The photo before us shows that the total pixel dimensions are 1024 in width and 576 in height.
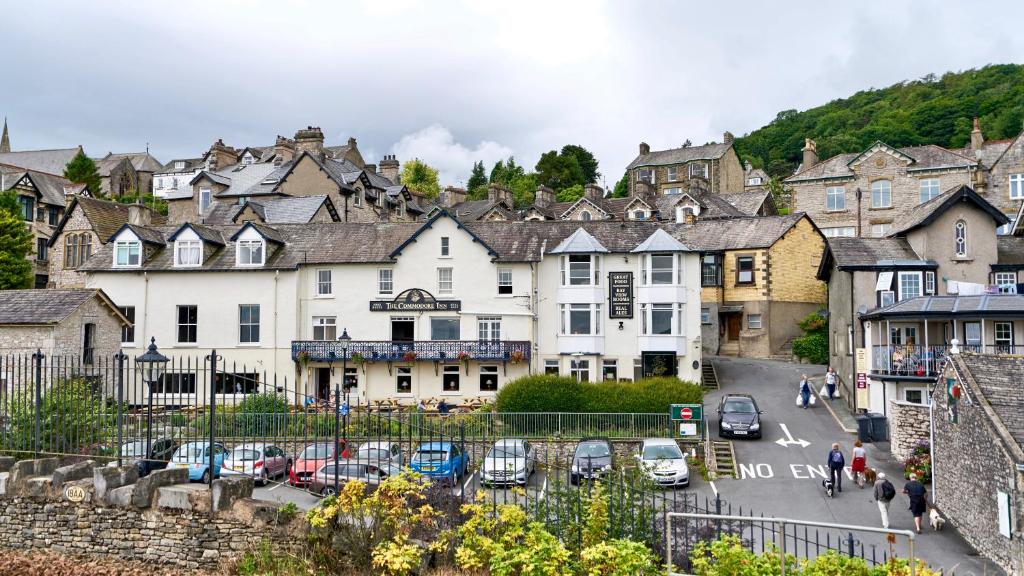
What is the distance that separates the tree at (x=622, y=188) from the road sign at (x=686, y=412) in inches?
2691

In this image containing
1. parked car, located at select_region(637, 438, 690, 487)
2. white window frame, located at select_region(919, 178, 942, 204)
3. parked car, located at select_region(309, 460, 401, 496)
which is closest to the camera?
parked car, located at select_region(309, 460, 401, 496)

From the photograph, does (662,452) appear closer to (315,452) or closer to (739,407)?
(739,407)

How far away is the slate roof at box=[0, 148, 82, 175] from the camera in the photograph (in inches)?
3676

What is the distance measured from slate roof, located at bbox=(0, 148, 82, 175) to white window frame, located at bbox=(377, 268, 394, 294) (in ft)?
226

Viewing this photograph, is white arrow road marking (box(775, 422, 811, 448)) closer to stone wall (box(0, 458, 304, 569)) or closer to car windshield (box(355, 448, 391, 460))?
car windshield (box(355, 448, 391, 460))

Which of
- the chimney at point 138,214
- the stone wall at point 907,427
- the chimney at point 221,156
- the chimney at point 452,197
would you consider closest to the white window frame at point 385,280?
the chimney at point 138,214

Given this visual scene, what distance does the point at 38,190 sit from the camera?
2404 inches

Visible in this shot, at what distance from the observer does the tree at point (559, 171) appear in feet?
331

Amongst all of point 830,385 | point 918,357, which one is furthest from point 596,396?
point 830,385

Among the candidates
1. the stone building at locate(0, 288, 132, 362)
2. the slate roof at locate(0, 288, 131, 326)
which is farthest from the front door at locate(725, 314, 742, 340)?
the slate roof at locate(0, 288, 131, 326)

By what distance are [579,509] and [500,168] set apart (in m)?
102

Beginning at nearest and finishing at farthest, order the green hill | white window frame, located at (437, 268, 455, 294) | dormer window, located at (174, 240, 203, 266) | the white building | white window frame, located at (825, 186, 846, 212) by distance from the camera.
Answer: the white building < white window frame, located at (437, 268, 455, 294) < dormer window, located at (174, 240, 203, 266) < white window frame, located at (825, 186, 846, 212) < the green hill

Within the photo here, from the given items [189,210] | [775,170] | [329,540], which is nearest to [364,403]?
[329,540]

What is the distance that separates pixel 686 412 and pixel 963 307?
34.5 ft
